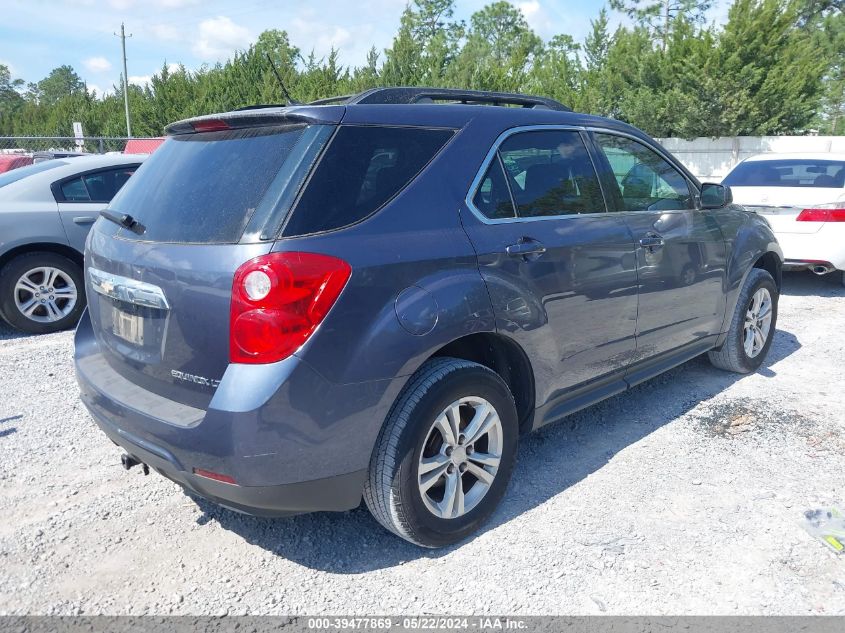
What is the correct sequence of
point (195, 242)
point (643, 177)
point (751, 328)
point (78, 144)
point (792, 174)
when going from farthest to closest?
1. point (78, 144)
2. point (792, 174)
3. point (751, 328)
4. point (643, 177)
5. point (195, 242)

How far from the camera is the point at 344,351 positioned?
2400 millimetres

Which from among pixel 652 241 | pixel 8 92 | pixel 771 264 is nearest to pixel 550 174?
pixel 652 241

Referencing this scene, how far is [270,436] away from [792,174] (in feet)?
25.8

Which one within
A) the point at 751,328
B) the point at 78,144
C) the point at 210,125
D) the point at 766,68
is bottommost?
the point at 751,328

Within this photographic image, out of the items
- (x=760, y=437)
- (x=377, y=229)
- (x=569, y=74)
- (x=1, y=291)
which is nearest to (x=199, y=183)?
(x=377, y=229)

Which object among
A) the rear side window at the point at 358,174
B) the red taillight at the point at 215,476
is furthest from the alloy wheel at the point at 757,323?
the red taillight at the point at 215,476

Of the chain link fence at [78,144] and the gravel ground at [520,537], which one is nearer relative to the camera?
the gravel ground at [520,537]

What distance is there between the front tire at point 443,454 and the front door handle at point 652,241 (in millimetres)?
1318

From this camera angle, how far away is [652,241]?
3.80 meters

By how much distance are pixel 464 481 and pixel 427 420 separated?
0.54 m

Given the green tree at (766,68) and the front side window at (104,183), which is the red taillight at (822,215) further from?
the green tree at (766,68)

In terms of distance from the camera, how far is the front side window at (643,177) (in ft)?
12.6

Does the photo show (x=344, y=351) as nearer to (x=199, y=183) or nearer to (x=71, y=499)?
(x=199, y=183)

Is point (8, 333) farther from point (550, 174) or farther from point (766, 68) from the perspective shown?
point (766, 68)
